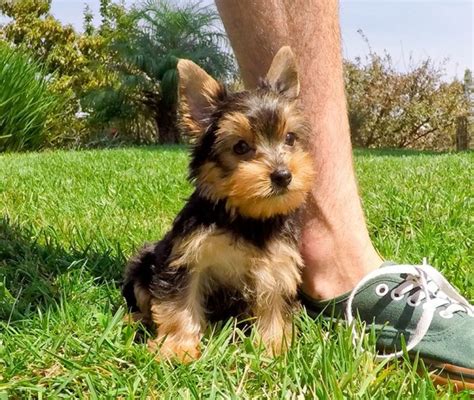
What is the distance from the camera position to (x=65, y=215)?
14.2ft

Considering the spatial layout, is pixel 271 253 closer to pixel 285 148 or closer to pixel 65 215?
pixel 285 148

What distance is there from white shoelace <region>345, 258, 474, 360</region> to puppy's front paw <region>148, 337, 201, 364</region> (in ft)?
1.82

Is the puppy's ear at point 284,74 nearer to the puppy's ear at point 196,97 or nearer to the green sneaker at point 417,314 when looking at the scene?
the puppy's ear at point 196,97

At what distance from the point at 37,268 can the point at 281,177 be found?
1.42 meters

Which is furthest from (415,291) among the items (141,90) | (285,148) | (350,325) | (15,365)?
(141,90)

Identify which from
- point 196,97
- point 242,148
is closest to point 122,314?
point 242,148

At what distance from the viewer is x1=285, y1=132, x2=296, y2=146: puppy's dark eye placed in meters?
2.34

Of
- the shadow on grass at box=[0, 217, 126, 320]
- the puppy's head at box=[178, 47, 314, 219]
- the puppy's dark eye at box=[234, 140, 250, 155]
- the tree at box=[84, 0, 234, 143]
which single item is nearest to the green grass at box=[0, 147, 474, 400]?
the shadow on grass at box=[0, 217, 126, 320]

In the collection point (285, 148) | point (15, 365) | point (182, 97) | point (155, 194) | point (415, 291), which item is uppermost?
point (182, 97)

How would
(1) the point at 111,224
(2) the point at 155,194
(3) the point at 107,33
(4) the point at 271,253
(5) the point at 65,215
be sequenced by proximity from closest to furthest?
(4) the point at 271,253
(1) the point at 111,224
(5) the point at 65,215
(2) the point at 155,194
(3) the point at 107,33

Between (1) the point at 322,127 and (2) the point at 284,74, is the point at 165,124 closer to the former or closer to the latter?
(1) the point at 322,127

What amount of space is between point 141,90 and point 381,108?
8739mm

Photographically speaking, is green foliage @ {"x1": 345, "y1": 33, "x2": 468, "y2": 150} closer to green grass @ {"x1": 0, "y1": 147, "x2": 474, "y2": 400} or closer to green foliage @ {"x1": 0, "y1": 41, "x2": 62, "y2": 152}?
green foliage @ {"x1": 0, "y1": 41, "x2": 62, "y2": 152}

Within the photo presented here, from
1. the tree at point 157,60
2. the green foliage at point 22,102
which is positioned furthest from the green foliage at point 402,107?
the green foliage at point 22,102
